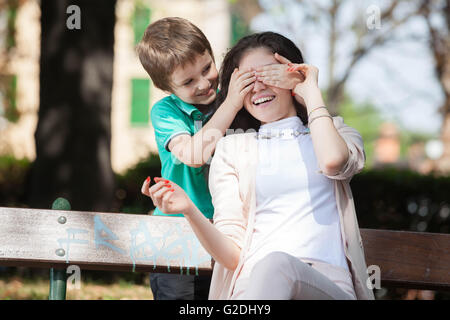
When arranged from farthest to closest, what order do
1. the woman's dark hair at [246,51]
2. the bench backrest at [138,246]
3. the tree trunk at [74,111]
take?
the tree trunk at [74,111] < the bench backrest at [138,246] < the woman's dark hair at [246,51]

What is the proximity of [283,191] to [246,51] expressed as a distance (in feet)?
2.19

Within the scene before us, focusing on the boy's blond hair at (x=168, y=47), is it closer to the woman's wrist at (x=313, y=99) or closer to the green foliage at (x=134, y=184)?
the woman's wrist at (x=313, y=99)

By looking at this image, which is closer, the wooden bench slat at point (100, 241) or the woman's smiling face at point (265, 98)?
the woman's smiling face at point (265, 98)

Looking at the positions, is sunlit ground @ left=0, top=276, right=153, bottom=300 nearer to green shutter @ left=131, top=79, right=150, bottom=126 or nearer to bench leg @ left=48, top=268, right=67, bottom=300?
bench leg @ left=48, top=268, right=67, bottom=300

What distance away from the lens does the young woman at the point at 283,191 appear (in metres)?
2.36

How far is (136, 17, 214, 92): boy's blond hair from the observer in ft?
9.50

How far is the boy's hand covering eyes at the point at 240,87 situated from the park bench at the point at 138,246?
695mm

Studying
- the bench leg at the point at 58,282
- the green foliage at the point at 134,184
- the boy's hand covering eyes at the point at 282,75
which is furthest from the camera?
the green foliage at the point at 134,184

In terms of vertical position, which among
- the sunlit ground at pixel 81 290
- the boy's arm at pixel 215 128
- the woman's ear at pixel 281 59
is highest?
the woman's ear at pixel 281 59

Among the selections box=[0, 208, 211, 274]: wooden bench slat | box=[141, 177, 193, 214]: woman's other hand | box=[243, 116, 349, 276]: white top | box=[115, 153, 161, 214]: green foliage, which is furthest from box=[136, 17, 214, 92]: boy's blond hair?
box=[115, 153, 161, 214]: green foliage

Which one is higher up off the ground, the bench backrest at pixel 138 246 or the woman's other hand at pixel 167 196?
the woman's other hand at pixel 167 196

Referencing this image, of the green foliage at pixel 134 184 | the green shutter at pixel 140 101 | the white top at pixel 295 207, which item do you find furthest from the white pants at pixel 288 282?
the green shutter at pixel 140 101

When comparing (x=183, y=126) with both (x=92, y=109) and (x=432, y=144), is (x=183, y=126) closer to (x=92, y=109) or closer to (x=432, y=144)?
(x=92, y=109)

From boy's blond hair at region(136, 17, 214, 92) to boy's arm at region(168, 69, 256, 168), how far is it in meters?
0.28
